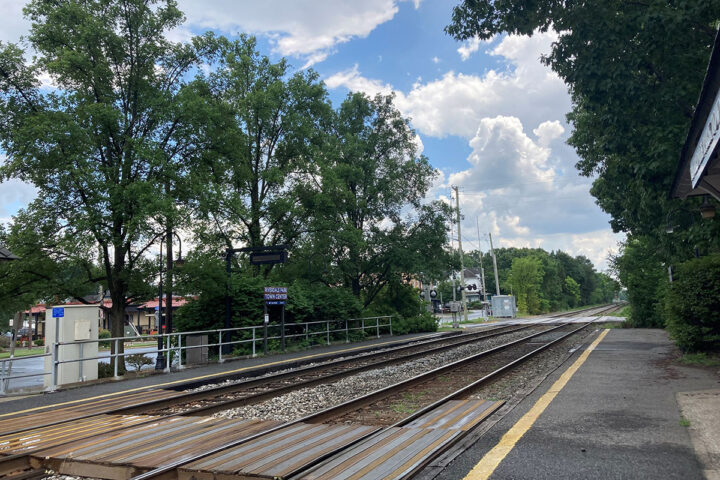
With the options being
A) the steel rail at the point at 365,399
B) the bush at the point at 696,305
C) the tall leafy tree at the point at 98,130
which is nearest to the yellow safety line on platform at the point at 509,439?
the steel rail at the point at 365,399

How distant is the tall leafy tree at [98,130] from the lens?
16234mm

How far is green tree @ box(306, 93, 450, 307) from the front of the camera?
2923 cm

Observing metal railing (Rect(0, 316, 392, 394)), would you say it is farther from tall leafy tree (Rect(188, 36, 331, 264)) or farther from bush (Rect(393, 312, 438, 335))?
tall leafy tree (Rect(188, 36, 331, 264))

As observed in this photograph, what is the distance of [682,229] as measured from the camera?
1381cm

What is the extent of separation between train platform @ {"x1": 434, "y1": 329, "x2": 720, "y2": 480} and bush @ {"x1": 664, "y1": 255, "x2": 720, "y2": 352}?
8.95 ft

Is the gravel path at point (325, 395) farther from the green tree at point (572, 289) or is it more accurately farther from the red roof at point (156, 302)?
the green tree at point (572, 289)

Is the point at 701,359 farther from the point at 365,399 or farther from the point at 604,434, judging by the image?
the point at 365,399

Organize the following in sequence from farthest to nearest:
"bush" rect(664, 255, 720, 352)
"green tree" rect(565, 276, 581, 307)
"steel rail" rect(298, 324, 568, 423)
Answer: "green tree" rect(565, 276, 581, 307) → "bush" rect(664, 255, 720, 352) → "steel rail" rect(298, 324, 568, 423)

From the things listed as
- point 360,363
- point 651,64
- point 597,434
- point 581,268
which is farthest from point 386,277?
Answer: point 581,268

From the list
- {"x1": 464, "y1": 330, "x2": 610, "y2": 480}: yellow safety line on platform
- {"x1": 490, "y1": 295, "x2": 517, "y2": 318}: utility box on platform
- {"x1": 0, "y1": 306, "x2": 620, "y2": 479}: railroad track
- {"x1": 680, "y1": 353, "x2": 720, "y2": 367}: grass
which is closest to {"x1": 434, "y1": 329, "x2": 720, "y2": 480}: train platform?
{"x1": 464, "y1": 330, "x2": 610, "y2": 480}: yellow safety line on platform

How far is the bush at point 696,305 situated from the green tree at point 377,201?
1688cm

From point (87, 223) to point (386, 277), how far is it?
62.2 feet

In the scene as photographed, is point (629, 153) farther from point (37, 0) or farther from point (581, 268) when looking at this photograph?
point (581, 268)

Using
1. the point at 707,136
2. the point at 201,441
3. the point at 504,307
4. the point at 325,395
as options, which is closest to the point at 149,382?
the point at 325,395
